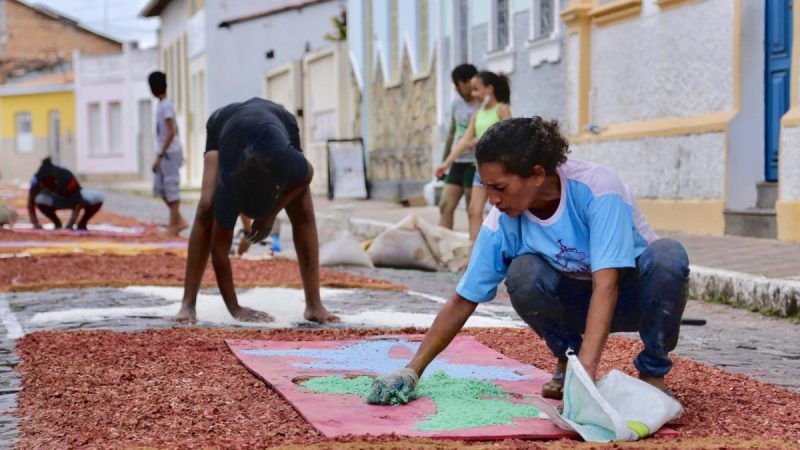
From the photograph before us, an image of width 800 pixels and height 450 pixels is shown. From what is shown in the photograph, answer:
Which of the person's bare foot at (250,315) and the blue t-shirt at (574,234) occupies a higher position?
the blue t-shirt at (574,234)

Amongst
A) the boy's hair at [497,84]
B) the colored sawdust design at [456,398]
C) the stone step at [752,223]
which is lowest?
the colored sawdust design at [456,398]

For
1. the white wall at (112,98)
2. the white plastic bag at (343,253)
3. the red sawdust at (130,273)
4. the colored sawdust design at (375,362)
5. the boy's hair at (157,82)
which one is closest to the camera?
the colored sawdust design at (375,362)

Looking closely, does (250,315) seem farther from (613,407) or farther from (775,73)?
(775,73)

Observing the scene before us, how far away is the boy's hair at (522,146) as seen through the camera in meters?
4.52

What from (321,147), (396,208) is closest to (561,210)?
(396,208)

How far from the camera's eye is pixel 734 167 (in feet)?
41.3

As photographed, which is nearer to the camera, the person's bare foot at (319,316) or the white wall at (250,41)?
the person's bare foot at (319,316)

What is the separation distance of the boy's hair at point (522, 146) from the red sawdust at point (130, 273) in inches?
198

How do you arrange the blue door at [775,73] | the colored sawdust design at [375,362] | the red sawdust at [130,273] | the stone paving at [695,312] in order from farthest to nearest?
the blue door at [775,73] < the red sawdust at [130,273] < the stone paving at [695,312] < the colored sawdust design at [375,362]

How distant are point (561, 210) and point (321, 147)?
86.9ft

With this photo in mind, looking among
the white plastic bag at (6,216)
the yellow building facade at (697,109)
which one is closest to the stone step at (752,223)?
the yellow building facade at (697,109)

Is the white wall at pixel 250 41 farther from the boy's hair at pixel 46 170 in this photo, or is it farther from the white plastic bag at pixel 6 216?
the boy's hair at pixel 46 170

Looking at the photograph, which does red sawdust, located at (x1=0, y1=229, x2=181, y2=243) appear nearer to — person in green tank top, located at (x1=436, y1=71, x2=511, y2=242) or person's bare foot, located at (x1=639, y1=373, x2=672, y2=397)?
person in green tank top, located at (x1=436, y1=71, x2=511, y2=242)

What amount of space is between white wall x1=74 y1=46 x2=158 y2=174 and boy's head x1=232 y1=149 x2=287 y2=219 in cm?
5326
